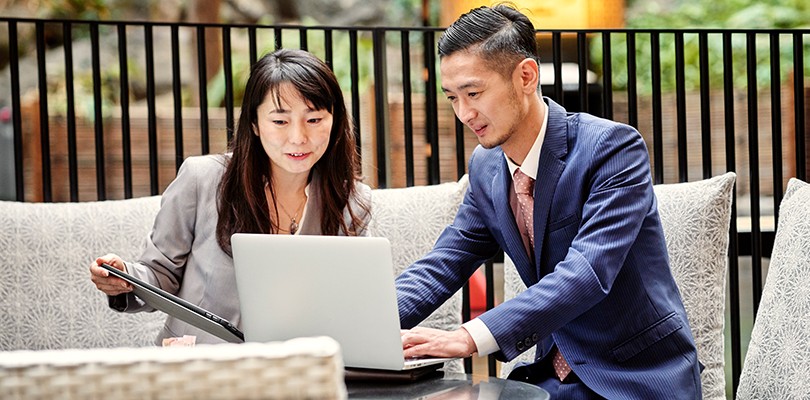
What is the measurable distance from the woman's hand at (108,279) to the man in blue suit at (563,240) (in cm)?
58

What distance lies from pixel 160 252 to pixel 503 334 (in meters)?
0.90

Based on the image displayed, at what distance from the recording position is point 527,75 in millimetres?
2068

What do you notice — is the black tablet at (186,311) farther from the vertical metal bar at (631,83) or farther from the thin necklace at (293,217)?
the vertical metal bar at (631,83)

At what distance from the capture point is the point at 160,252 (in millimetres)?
2303

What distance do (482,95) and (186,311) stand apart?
76 cm

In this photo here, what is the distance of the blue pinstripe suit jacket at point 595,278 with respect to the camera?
1.88 metres

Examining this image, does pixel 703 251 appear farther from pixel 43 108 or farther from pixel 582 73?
pixel 43 108

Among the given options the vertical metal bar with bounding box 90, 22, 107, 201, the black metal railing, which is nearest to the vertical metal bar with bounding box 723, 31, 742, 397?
the black metal railing

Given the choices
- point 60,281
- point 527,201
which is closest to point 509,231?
point 527,201

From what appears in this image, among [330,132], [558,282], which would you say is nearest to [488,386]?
[558,282]

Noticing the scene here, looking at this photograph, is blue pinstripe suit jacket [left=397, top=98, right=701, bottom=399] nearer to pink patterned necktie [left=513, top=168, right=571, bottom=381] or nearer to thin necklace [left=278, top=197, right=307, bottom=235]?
pink patterned necktie [left=513, top=168, right=571, bottom=381]

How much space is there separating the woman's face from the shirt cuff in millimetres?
635

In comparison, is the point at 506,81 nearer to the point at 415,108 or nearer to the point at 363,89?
the point at 415,108

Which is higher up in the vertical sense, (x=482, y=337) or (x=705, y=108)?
(x=705, y=108)
